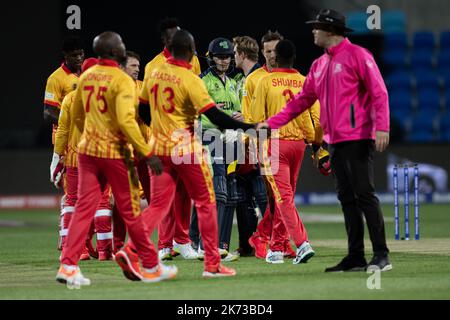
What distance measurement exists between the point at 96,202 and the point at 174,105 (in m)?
1.04

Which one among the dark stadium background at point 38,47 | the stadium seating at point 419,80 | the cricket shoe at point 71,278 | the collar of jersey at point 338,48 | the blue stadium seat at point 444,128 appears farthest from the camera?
the stadium seating at point 419,80

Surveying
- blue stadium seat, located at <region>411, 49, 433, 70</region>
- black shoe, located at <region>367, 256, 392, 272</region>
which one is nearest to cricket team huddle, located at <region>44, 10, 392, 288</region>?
black shoe, located at <region>367, 256, 392, 272</region>

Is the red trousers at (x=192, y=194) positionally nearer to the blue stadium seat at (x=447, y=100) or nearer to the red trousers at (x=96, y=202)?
the red trousers at (x=96, y=202)

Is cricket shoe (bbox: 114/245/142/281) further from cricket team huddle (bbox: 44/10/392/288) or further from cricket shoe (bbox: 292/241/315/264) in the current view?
cricket shoe (bbox: 292/241/315/264)

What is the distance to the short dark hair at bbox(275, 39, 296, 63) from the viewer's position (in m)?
10.4

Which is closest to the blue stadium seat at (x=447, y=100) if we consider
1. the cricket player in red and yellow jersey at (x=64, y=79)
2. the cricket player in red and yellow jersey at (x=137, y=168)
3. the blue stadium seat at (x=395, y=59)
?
the blue stadium seat at (x=395, y=59)

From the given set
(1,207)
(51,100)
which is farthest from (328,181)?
(51,100)

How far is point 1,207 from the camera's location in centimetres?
2402

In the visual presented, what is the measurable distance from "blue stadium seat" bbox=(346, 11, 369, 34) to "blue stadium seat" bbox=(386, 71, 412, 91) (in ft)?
6.47

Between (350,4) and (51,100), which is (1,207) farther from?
(51,100)

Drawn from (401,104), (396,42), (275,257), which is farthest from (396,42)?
(275,257)

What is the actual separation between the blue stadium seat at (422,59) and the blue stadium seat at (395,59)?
0.24 metres

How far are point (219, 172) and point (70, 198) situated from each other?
1653mm

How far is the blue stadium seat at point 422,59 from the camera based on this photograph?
90.3ft
